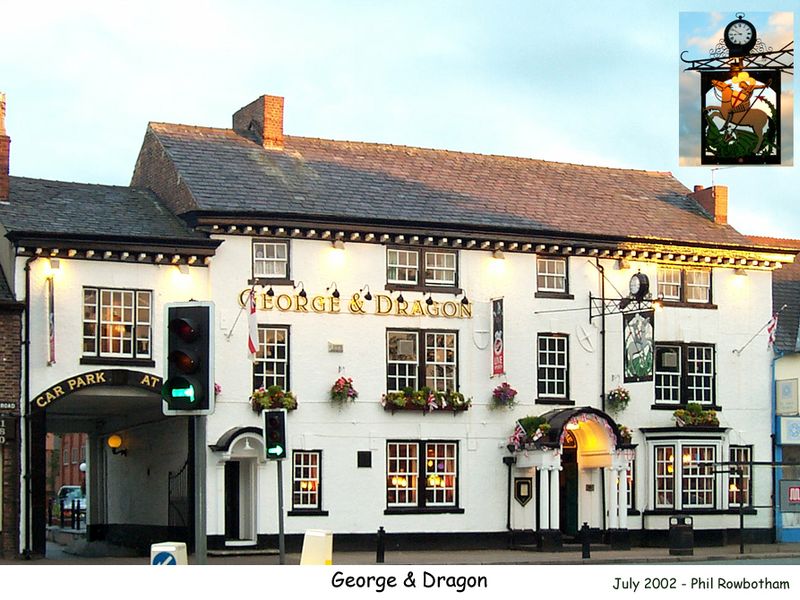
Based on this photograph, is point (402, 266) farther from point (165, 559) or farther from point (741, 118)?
point (165, 559)

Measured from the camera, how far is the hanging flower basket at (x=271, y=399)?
31875 millimetres

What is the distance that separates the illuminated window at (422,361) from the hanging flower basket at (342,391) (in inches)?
43.2

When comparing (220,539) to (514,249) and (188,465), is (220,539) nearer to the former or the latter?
(188,465)

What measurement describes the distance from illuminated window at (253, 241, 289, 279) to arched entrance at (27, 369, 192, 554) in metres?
3.59

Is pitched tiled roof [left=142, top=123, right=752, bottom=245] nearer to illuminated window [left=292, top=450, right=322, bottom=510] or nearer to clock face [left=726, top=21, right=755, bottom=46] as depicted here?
illuminated window [left=292, top=450, right=322, bottom=510]

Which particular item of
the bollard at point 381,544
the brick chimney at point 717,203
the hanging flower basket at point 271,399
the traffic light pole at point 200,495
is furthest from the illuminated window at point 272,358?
the traffic light pole at point 200,495

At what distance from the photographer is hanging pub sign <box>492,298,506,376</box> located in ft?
111

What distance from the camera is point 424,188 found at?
118 ft

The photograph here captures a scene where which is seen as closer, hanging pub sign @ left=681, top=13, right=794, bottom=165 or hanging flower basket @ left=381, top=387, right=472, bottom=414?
hanging pub sign @ left=681, top=13, right=794, bottom=165

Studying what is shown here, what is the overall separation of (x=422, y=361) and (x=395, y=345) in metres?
0.77

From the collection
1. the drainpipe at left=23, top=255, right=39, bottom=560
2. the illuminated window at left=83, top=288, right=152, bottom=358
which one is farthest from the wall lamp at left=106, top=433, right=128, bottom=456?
the drainpipe at left=23, top=255, right=39, bottom=560

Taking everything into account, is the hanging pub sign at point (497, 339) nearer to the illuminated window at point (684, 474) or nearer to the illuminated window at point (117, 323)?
the illuminated window at point (684, 474)
